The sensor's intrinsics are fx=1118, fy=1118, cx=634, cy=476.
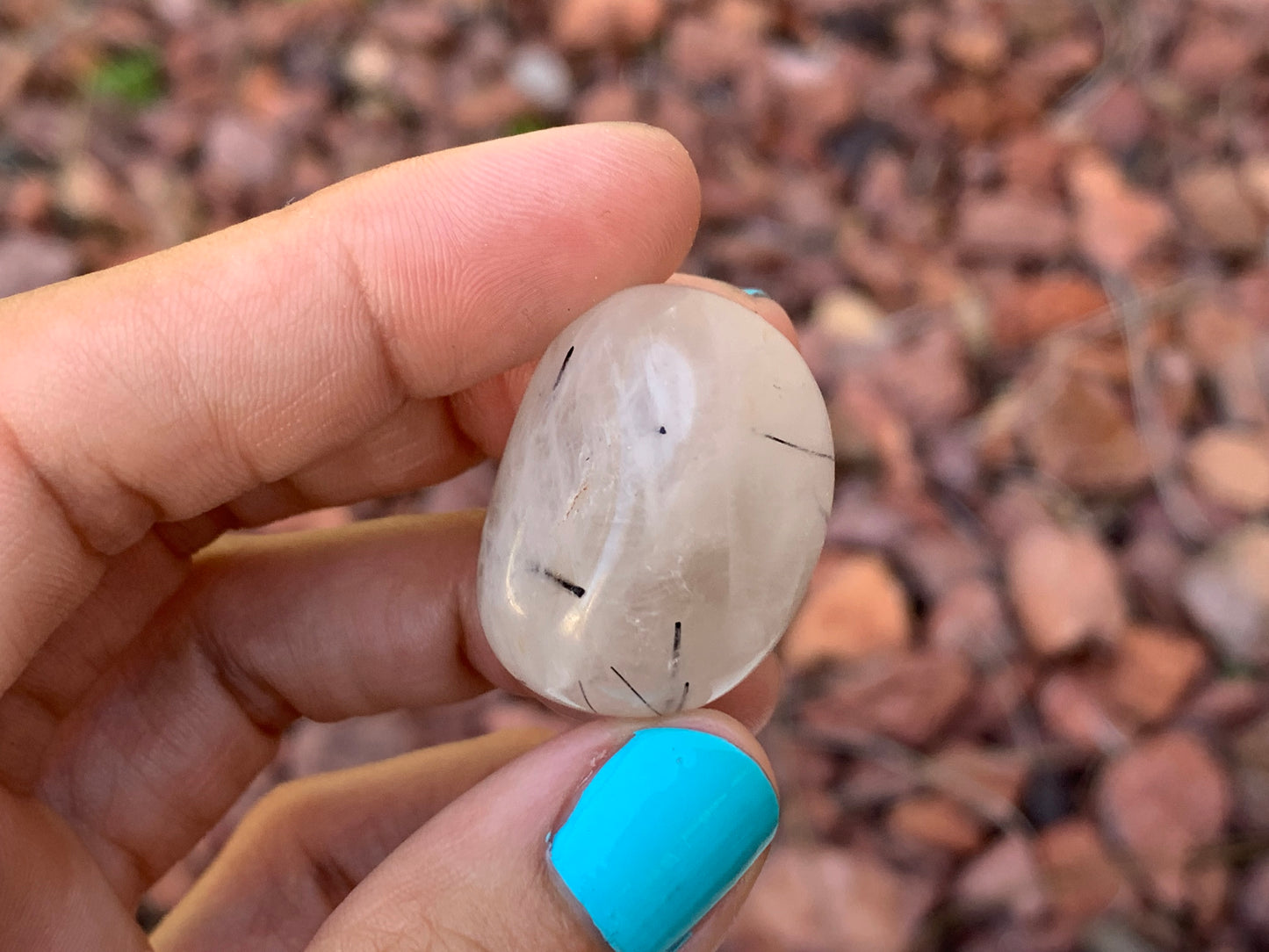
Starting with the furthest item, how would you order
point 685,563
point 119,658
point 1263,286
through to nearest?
1. point 1263,286
2. point 119,658
3. point 685,563

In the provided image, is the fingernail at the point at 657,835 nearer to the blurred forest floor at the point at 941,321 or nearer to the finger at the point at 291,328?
the finger at the point at 291,328

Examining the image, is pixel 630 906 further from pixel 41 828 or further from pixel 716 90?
pixel 716 90

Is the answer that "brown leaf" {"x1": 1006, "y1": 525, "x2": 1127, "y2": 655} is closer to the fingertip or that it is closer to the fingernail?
the fingertip

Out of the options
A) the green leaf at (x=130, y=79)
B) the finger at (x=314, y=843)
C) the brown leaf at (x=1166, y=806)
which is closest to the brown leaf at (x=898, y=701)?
the brown leaf at (x=1166, y=806)

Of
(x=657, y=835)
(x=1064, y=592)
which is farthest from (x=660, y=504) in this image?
(x=1064, y=592)

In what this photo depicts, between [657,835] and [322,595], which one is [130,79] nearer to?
[322,595]

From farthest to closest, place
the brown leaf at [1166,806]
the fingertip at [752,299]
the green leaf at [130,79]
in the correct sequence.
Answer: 1. the green leaf at [130,79]
2. the brown leaf at [1166,806]
3. the fingertip at [752,299]

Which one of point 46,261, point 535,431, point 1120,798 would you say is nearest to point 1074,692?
point 1120,798
